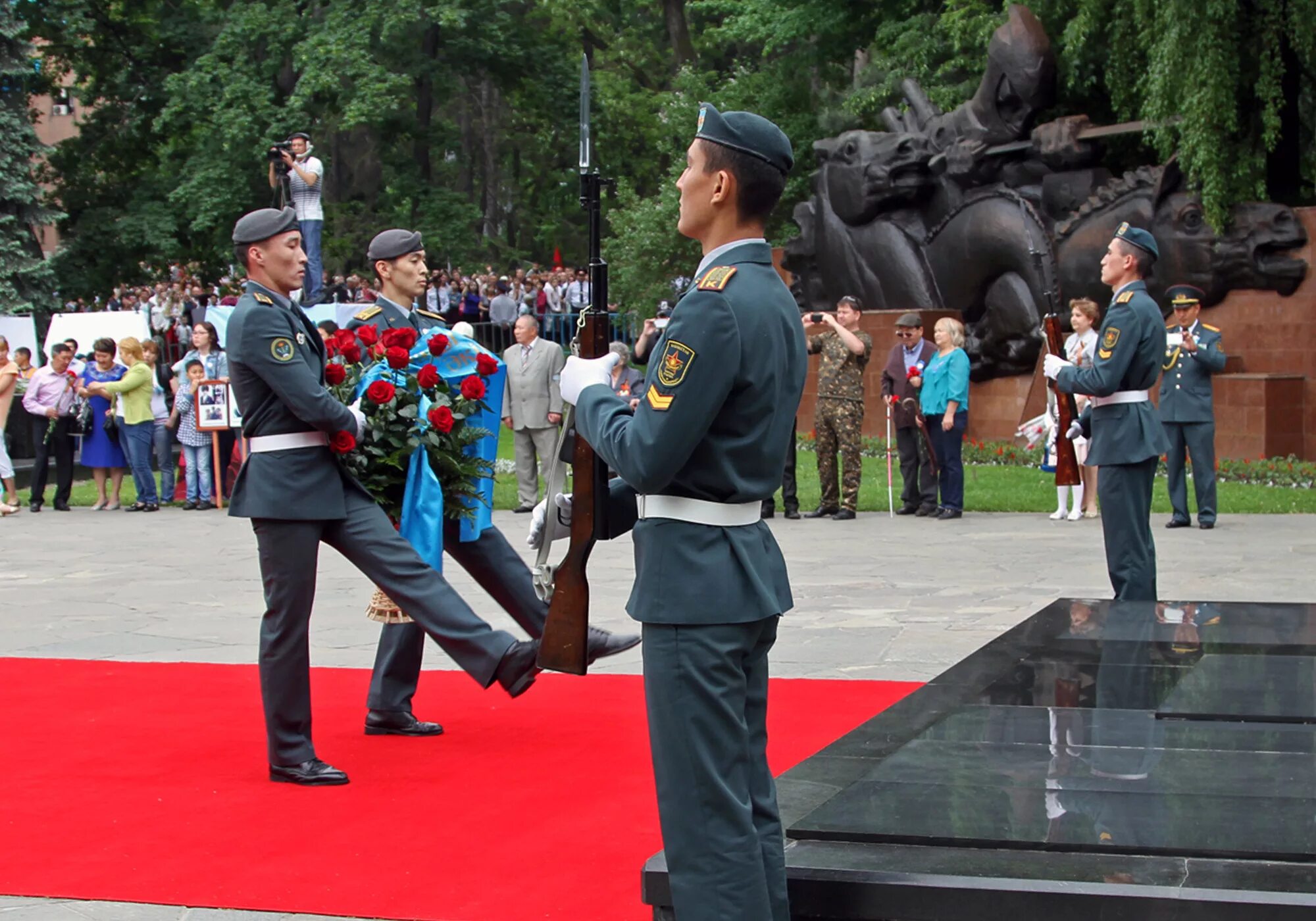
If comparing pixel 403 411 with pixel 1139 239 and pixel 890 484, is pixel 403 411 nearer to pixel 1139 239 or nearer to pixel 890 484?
pixel 1139 239

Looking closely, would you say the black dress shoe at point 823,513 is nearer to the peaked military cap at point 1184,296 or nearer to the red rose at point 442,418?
the peaked military cap at point 1184,296

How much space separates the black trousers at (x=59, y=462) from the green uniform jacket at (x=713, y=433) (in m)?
16.0

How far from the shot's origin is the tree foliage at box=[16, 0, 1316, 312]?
27.6 m

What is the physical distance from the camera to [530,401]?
1561 centimetres

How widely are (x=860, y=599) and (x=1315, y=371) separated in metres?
10.4

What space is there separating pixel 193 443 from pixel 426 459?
11.8m

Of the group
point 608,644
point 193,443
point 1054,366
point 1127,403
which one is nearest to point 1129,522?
point 1127,403

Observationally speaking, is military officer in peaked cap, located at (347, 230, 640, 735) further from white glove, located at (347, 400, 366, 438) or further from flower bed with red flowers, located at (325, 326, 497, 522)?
white glove, located at (347, 400, 366, 438)

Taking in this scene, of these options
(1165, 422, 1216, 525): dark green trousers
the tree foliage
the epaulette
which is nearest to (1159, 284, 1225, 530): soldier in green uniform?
(1165, 422, 1216, 525): dark green trousers

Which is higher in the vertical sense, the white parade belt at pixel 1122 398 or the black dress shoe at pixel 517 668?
the white parade belt at pixel 1122 398

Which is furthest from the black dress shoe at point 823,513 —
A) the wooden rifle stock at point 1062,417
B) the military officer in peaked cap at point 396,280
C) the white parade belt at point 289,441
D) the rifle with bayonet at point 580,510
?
the rifle with bayonet at point 580,510

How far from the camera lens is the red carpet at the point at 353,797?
4559 mm

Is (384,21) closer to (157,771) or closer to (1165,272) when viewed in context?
(1165,272)

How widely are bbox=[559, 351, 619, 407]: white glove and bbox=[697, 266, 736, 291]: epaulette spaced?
32 centimetres
